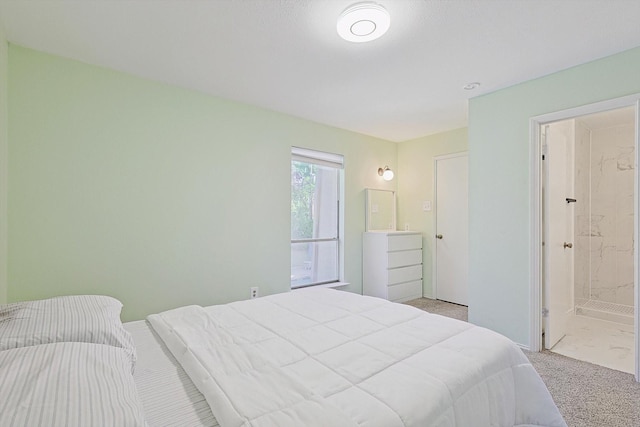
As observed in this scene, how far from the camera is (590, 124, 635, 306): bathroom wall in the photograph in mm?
3809

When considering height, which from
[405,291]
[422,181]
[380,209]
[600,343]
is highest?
[422,181]

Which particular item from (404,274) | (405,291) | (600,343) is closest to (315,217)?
(404,274)

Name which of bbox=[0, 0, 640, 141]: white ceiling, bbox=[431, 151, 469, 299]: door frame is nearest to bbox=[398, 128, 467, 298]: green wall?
bbox=[431, 151, 469, 299]: door frame

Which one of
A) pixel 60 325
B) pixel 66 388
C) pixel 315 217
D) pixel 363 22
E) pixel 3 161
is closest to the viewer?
pixel 66 388

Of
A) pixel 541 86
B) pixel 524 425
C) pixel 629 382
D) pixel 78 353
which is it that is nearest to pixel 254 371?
pixel 78 353

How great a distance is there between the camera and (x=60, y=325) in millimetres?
1223

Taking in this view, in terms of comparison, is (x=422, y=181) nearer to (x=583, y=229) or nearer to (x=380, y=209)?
(x=380, y=209)

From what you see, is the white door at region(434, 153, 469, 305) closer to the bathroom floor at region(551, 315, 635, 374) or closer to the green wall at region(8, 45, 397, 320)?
the bathroom floor at region(551, 315, 635, 374)

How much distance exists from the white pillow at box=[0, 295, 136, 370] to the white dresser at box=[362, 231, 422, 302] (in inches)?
126

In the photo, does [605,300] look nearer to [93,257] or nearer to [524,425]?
[524,425]

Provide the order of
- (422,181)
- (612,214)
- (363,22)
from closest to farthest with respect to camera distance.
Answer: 1. (363,22)
2. (612,214)
3. (422,181)

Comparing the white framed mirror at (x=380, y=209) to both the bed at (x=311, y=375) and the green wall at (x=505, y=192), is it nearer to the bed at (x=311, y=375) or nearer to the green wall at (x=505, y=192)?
the green wall at (x=505, y=192)

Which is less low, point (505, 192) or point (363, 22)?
point (363, 22)

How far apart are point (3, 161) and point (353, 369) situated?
102 inches
